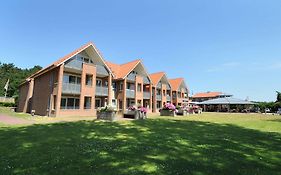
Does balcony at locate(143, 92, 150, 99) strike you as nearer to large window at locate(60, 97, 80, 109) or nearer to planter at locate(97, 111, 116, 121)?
large window at locate(60, 97, 80, 109)

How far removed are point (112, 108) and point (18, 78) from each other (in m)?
70.4

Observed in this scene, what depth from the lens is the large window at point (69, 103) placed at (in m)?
29.3

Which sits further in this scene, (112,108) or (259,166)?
(112,108)

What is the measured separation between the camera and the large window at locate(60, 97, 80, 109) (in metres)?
29.3

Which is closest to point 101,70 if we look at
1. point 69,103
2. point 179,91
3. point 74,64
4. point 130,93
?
point 74,64

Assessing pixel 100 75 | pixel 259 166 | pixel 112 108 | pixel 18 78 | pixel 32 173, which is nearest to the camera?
pixel 32 173

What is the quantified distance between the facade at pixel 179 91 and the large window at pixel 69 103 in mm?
32535

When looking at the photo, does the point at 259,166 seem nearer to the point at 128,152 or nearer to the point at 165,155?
the point at 165,155

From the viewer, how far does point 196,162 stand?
263 inches

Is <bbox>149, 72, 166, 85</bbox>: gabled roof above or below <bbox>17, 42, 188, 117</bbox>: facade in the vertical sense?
above

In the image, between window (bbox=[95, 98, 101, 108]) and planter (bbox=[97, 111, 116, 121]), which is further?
window (bbox=[95, 98, 101, 108])

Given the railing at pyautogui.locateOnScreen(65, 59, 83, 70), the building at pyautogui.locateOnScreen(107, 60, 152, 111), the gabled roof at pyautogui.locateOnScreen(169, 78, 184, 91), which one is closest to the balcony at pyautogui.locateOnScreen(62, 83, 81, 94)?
the railing at pyautogui.locateOnScreen(65, 59, 83, 70)

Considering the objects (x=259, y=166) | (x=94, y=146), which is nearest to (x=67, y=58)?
(x=94, y=146)

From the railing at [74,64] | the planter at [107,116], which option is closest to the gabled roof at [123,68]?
the railing at [74,64]
